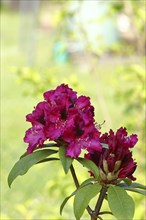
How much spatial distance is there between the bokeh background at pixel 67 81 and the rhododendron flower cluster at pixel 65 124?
80 cm

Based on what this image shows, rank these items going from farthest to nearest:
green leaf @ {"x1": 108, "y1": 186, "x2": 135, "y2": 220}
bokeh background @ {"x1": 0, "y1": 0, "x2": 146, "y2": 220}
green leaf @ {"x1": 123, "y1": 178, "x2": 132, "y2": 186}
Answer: bokeh background @ {"x1": 0, "y1": 0, "x2": 146, "y2": 220} < green leaf @ {"x1": 123, "y1": 178, "x2": 132, "y2": 186} < green leaf @ {"x1": 108, "y1": 186, "x2": 135, "y2": 220}

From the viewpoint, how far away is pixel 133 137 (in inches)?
61.1

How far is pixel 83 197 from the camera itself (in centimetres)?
150

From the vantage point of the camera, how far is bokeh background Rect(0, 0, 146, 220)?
10.1ft

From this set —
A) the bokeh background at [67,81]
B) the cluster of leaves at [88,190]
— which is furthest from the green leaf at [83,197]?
the bokeh background at [67,81]

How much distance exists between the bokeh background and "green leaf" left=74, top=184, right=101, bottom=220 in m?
0.77

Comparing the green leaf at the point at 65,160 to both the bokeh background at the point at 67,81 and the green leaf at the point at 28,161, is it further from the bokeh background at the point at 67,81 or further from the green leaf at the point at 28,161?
the bokeh background at the point at 67,81

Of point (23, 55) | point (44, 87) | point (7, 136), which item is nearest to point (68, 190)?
point (44, 87)

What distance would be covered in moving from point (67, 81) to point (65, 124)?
1.66m

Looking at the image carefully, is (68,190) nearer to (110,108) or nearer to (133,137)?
(133,137)

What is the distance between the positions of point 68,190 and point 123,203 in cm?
127

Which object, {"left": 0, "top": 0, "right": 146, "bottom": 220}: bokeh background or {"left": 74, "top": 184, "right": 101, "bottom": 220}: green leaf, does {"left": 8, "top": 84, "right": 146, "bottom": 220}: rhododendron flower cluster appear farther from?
{"left": 0, "top": 0, "right": 146, "bottom": 220}: bokeh background

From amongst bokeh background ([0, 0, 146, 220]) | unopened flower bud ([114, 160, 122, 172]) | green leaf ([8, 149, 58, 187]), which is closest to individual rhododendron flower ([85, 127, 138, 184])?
unopened flower bud ([114, 160, 122, 172])

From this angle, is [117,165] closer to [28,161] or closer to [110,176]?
[110,176]
